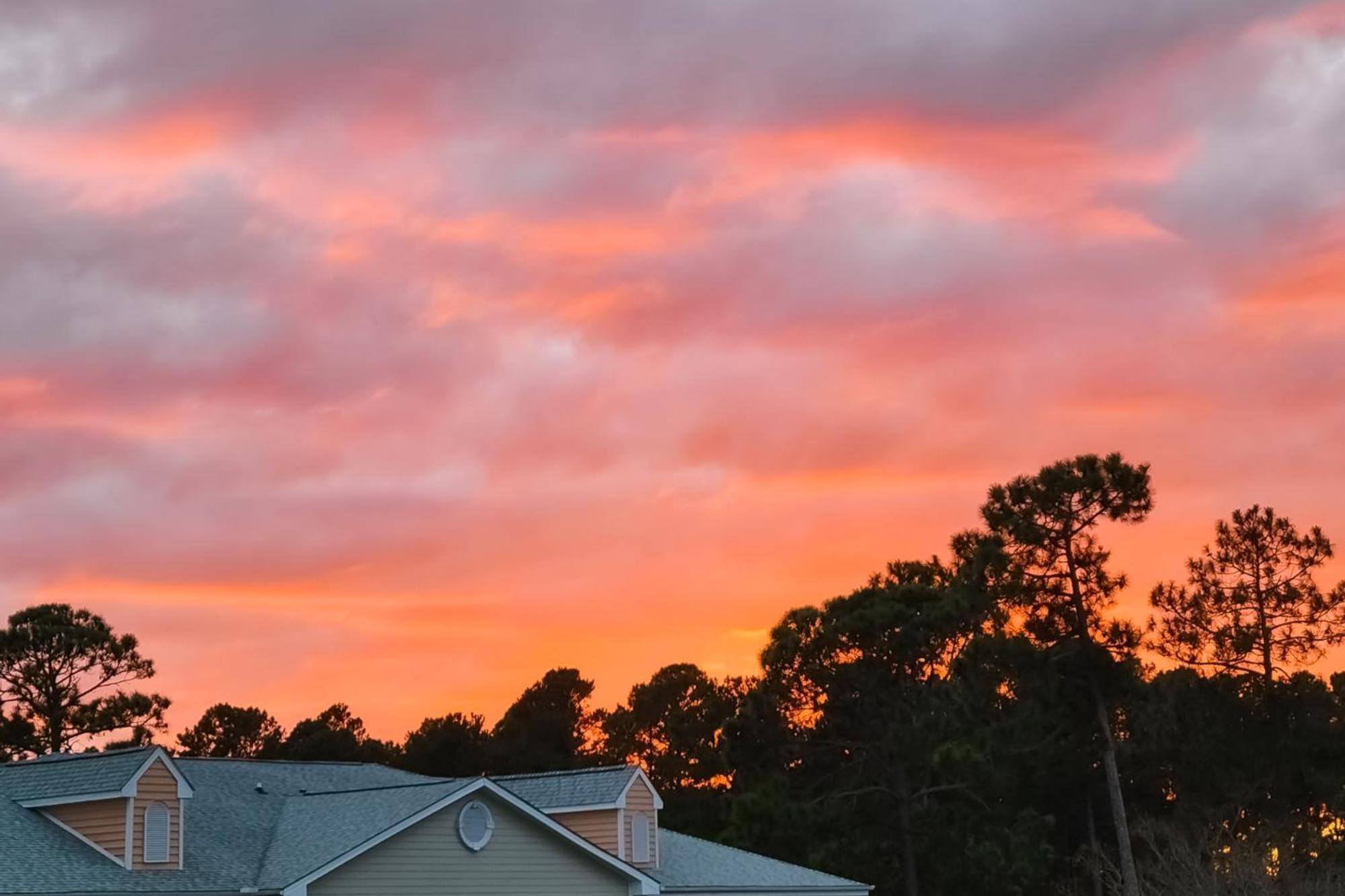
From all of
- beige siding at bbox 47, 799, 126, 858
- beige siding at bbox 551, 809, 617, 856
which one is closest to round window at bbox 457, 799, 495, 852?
beige siding at bbox 551, 809, 617, 856

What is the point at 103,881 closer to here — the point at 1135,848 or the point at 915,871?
the point at 915,871

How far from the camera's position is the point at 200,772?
4238cm

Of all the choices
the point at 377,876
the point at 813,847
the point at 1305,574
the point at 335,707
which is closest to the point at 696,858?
the point at 377,876

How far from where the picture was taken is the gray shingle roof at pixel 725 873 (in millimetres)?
41688

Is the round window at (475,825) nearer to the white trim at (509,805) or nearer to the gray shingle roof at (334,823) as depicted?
the white trim at (509,805)

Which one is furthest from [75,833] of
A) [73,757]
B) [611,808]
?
[611,808]

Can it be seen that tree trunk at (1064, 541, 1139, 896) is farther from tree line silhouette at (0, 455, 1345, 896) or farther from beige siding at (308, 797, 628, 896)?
beige siding at (308, 797, 628, 896)

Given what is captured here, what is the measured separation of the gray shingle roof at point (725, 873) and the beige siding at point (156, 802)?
11.3 metres

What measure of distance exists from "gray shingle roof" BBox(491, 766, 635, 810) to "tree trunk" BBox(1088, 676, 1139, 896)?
69.3 feet

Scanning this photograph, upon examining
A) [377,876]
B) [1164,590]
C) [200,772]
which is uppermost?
[1164,590]

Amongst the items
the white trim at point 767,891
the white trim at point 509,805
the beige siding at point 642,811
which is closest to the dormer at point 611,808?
the beige siding at point 642,811

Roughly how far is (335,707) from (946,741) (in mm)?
51289

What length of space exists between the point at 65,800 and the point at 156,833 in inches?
86.9

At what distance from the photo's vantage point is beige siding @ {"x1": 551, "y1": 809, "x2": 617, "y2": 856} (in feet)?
134
